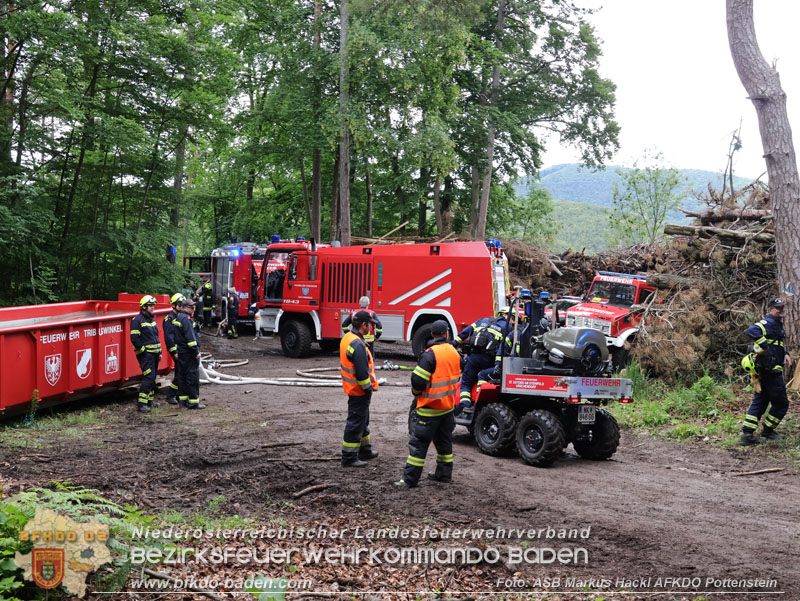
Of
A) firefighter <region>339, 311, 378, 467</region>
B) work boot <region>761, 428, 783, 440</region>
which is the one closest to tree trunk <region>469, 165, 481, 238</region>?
work boot <region>761, 428, 783, 440</region>

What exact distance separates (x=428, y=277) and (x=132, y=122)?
25.3ft

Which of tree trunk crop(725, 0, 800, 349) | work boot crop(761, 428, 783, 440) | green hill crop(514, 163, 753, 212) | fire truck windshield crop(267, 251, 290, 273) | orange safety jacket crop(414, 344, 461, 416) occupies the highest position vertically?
green hill crop(514, 163, 753, 212)

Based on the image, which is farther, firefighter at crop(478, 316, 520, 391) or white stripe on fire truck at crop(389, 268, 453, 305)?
white stripe on fire truck at crop(389, 268, 453, 305)

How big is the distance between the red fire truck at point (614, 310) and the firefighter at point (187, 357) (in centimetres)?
805

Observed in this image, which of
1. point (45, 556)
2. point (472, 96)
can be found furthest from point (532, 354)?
point (472, 96)

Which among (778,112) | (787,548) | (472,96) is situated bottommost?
(787,548)

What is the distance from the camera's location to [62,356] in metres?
10.2

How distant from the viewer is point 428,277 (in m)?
16.7

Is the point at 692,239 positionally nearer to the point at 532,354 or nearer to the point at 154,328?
the point at 532,354

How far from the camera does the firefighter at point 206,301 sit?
75.0ft

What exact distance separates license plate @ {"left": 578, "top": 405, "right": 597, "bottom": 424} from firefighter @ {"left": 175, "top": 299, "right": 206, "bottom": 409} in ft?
21.2

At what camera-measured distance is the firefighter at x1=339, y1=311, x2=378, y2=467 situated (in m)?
7.69

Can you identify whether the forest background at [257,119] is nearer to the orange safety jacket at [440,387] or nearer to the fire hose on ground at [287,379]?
the fire hose on ground at [287,379]

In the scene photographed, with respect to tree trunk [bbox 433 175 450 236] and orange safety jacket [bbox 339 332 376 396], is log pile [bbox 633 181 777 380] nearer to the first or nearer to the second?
orange safety jacket [bbox 339 332 376 396]
